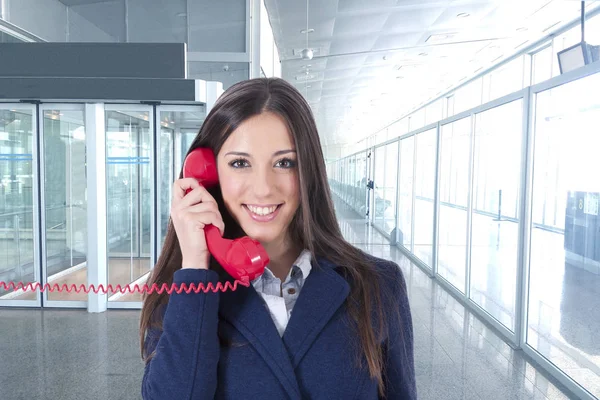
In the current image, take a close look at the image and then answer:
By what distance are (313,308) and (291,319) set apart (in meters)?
0.06

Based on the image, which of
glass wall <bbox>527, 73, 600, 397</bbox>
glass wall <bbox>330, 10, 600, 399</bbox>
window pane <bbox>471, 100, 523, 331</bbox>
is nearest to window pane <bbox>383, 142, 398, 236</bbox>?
glass wall <bbox>330, 10, 600, 399</bbox>

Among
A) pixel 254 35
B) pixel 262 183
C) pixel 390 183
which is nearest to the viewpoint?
pixel 262 183

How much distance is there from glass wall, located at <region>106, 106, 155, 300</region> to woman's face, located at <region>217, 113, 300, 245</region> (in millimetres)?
4678

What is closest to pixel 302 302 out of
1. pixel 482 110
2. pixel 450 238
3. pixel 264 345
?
pixel 264 345

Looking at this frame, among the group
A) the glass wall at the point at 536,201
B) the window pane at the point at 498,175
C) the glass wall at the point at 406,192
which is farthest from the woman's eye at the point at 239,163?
the glass wall at the point at 406,192

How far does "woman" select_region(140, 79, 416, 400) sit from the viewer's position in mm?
994

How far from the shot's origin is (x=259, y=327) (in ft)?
3.49

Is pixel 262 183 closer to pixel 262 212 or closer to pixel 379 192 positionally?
pixel 262 212

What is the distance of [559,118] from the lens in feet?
12.6

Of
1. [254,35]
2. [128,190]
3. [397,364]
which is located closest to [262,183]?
[397,364]

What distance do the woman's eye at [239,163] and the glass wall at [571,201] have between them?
3170mm

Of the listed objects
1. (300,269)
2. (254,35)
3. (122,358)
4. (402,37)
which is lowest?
(122,358)

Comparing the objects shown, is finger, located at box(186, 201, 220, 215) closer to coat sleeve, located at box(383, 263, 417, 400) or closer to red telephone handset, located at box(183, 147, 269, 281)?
red telephone handset, located at box(183, 147, 269, 281)

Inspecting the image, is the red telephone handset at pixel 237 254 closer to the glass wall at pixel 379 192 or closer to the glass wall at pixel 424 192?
the glass wall at pixel 424 192
